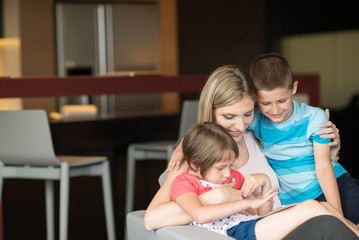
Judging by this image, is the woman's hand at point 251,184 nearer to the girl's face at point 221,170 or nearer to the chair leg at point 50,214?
the girl's face at point 221,170

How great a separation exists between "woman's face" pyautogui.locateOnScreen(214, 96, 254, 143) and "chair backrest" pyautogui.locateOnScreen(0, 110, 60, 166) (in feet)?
3.99

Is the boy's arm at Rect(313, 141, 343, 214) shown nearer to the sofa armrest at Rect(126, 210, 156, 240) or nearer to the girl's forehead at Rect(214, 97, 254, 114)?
the girl's forehead at Rect(214, 97, 254, 114)

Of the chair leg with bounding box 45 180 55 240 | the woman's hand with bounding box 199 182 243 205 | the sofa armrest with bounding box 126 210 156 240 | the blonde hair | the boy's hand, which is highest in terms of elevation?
the blonde hair

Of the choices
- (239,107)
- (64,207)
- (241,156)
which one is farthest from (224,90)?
(64,207)

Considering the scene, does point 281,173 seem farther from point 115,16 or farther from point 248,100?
point 115,16

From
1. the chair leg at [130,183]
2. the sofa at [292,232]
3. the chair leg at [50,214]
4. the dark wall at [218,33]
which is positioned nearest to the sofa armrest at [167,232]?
the sofa at [292,232]

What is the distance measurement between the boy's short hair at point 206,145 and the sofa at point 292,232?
7.8 inches

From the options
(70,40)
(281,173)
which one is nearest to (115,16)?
(70,40)

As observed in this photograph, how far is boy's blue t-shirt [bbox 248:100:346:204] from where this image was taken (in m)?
2.10

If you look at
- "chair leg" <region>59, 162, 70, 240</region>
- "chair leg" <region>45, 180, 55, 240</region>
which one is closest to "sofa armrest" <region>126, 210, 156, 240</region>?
"chair leg" <region>59, 162, 70, 240</region>

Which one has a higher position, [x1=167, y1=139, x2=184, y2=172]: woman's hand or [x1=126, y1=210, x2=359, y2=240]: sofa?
[x1=167, y1=139, x2=184, y2=172]: woman's hand

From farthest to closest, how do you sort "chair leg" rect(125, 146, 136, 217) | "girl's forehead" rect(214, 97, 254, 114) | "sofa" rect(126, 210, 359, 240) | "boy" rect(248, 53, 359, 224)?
"chair leg" rect(125, 146, 136, 217) → "boy" rect(248, 53, 359, 224) → "girl's forehead" rect(214, 97, 254, 114) → "sofa" rect(126, 210, 359, 240)

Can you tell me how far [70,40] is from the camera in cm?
704

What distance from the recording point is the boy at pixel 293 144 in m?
2.03
